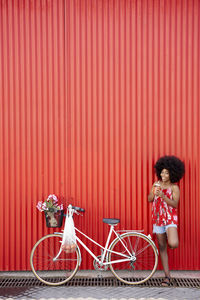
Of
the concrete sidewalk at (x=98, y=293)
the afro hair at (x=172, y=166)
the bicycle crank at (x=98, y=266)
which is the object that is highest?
the afro hair at (x=172, y=166)

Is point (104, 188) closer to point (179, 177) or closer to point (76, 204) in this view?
point (76, 204)

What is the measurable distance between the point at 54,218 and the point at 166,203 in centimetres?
182


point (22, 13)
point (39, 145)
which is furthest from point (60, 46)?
point (39, 145)

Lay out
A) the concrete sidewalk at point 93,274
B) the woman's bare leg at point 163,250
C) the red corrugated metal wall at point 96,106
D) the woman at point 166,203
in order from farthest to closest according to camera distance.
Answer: the red corrugated metal wall at point 96,106, the concrete sidewalk at point 93,274, the woman's bare leg at point 163,250, the woman at point 166,203

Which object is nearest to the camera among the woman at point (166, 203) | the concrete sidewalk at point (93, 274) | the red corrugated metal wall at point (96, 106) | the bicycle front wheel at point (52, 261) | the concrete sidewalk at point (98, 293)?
the concrete sidewalk at point (98, 293)

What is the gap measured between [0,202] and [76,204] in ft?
4.33

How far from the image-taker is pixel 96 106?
19.8 feet

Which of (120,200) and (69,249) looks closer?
(69,249)

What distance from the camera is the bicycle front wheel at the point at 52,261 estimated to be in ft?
18.8

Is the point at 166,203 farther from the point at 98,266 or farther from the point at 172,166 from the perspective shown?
the point at 98,266

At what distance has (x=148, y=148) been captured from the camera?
6.04 meters

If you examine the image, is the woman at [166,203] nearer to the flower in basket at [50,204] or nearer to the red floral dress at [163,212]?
the red floral dress at [163,212]

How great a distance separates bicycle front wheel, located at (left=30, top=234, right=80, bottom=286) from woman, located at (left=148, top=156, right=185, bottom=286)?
1420 mm

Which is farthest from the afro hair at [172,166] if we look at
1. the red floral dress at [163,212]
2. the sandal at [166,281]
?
the sandal at [166,281]
